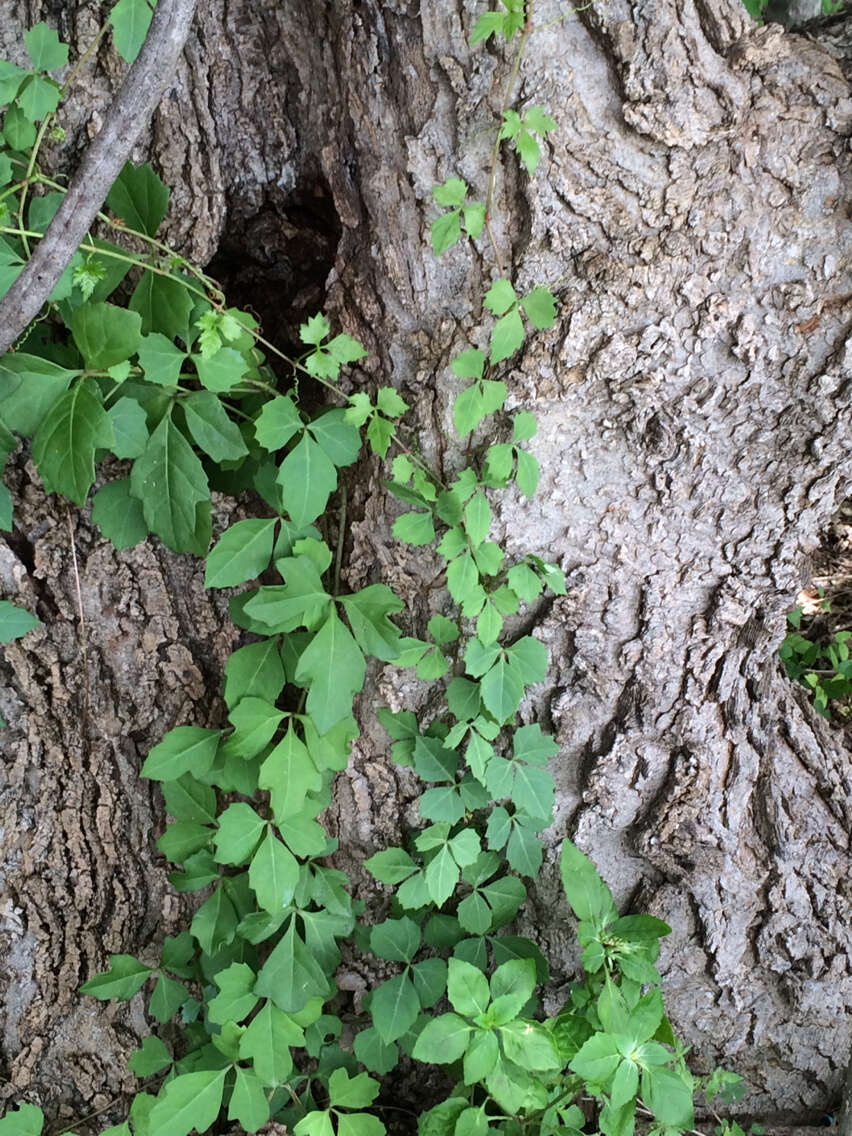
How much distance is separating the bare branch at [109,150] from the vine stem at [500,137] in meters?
0.45

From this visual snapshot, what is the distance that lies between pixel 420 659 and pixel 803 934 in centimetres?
94

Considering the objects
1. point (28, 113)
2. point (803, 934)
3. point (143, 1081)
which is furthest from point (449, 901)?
point (28, 113)

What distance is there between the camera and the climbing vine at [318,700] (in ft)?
4.06

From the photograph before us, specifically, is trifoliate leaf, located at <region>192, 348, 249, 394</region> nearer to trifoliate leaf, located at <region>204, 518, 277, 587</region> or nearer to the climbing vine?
the climbing vine

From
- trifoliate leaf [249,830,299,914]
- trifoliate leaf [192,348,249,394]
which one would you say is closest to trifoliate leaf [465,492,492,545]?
trifoliate leaf [192,348,249,394]

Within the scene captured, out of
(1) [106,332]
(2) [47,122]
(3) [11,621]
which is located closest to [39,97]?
(2) [47,122]

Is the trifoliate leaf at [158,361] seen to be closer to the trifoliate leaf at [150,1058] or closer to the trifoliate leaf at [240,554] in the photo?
the trifoliate leaf at [240,554]

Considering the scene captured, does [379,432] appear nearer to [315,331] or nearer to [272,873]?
[315,331]

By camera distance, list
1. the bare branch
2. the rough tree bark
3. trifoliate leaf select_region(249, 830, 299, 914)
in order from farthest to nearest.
Answer: trifoliate leaf select_region(249, 830, 299, 914) → the rough tree bark → the bare branch

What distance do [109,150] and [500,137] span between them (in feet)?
1.75

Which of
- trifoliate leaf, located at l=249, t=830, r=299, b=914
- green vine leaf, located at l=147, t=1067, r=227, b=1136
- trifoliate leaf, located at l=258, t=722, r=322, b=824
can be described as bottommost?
green vine leaf, located at l=147, t=1067, r=227, b=1136

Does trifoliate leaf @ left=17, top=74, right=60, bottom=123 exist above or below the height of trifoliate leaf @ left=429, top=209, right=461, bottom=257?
below

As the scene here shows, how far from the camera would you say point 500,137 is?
1.18 m

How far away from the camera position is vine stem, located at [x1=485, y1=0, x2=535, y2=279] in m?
1.20
